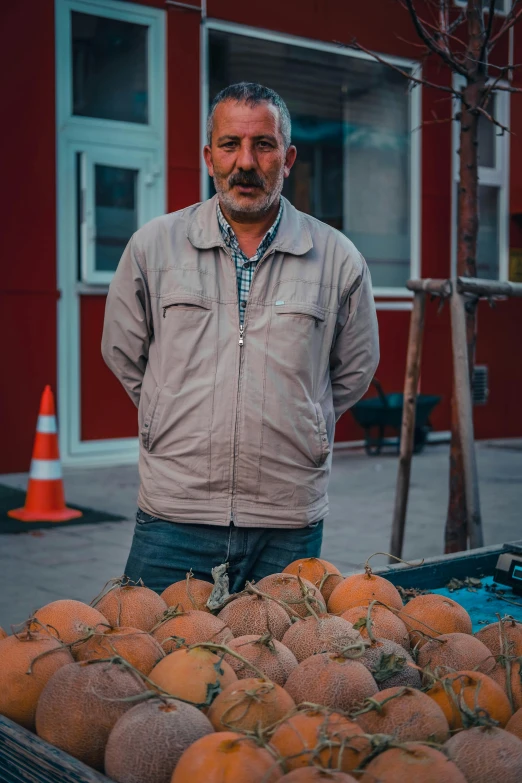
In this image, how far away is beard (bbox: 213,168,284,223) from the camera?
2887mm

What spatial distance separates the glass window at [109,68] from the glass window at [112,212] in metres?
0.56

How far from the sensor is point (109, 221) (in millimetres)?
10094

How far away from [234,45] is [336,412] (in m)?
8.41

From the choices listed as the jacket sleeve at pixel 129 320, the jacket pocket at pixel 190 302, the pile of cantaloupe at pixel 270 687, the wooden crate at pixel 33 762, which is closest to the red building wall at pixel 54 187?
the jacket sleeve at pixel 129 320

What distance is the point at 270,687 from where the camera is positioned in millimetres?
1607

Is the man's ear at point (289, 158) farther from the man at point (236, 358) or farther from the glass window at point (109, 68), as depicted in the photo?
the glass window at point (109, 68)

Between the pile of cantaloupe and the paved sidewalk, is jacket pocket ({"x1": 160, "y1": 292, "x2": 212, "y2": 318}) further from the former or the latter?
the paved sidewalk

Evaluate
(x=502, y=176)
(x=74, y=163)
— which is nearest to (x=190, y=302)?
(x=74, y=163)

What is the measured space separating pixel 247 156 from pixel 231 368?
23.6 inches

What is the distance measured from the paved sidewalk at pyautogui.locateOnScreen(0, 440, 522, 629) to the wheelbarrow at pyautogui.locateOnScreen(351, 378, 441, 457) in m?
0.24

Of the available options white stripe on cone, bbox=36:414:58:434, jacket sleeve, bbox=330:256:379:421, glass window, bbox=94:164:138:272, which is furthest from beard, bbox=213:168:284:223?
glass window, bbox=94:164:138:272

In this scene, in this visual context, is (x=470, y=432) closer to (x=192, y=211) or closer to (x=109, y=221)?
(x=192, y=211)

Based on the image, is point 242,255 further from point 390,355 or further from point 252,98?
point 390,355

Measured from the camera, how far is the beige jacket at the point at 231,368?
2936 millimetres
